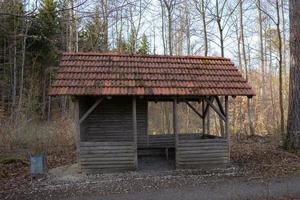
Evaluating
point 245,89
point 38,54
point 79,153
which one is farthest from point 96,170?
point 38,54

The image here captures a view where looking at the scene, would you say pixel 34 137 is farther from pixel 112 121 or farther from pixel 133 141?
pixel 133 141

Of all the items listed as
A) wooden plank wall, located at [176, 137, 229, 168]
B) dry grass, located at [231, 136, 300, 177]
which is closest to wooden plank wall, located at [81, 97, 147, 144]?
wooden plank wall, located at [176, 137, 229, 168]

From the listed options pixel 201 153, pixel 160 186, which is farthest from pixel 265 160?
pixel 160 186

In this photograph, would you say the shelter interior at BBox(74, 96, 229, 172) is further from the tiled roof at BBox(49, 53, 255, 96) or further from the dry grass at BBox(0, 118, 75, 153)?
the dry grass at BBox(0, 118, 75, 153)

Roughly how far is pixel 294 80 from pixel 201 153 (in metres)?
4.24

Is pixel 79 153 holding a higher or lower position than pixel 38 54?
lower

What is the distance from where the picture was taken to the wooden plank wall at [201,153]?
11461mm

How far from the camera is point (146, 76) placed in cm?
1188

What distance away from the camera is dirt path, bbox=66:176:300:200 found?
7980mm

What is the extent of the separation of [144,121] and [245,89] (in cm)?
391

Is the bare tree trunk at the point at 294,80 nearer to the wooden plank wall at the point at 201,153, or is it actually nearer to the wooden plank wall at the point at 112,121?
the wooden plank wall at the point at 201,153

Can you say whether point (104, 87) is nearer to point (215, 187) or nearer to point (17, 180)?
point (17, 180)

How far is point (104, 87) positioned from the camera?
36.4 feet

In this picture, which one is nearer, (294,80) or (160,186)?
(160,186)
